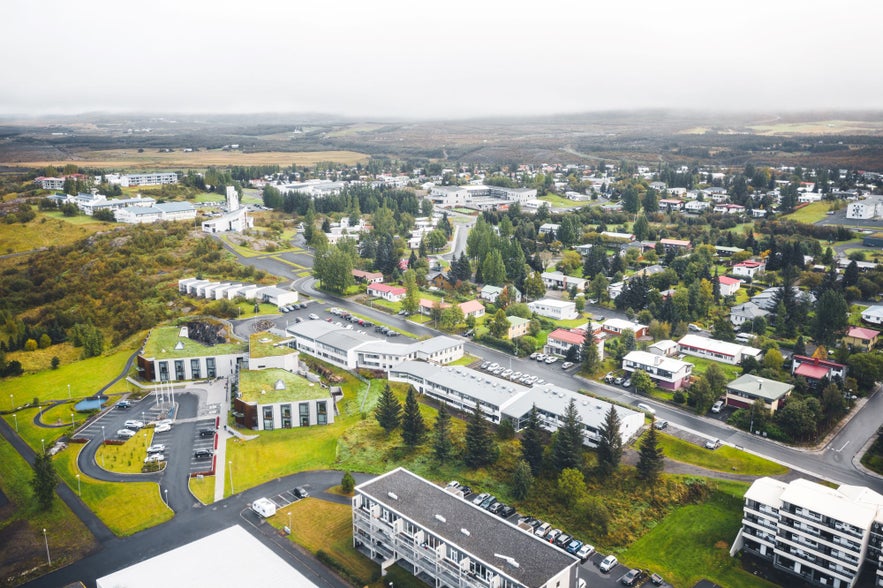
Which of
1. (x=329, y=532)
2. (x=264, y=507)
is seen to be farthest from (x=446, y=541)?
(x=264, y=507)

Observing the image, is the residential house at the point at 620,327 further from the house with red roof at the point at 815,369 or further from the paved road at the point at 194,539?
the paved road at the point at 194,539

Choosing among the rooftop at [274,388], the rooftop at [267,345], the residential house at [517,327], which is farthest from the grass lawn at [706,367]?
the rooftop at [267,345]

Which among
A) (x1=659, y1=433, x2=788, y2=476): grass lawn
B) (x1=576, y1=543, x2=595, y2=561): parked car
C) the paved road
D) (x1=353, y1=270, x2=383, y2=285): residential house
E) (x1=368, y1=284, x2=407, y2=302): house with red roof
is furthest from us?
(x1=353, y1=270, x2=383, y2=285): residential house

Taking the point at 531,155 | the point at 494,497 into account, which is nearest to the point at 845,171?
the point at 531,155

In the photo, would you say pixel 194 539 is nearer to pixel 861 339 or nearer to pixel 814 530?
pixel 814 530

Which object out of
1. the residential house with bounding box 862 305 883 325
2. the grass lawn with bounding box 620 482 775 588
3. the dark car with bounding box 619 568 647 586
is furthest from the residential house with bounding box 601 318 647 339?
the dark car with bounding box 619 568 647 586

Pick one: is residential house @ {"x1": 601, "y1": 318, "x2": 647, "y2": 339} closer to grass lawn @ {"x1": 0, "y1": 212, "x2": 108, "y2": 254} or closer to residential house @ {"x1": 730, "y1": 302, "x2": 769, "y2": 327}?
residential house @ {"x1": 730, "y1": 302, "x2": 769, "y2": 327}

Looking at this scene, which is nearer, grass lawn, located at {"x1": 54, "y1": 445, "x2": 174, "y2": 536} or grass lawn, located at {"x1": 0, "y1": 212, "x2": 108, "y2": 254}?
grass lawn, located at {"x1": 54, "y1": 445, "x2": 174, "y2": 536}
